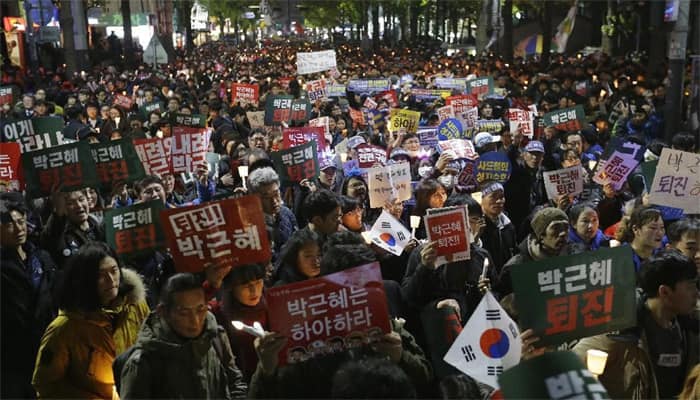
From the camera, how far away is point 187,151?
28.7 ft

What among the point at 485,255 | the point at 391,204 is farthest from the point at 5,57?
the point at 485,255

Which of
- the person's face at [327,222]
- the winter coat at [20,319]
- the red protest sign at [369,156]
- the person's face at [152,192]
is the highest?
the person's face at [152,192]

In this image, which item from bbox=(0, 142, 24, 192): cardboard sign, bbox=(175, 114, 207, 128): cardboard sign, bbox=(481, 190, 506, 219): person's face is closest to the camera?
bbox=(481, 190, 506, 219): person's face

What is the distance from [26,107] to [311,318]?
13146 mm

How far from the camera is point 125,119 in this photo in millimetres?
12750

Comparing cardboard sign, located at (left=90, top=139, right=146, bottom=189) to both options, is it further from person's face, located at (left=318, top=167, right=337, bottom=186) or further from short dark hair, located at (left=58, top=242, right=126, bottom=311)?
→ short dark hair, located at (left=58, top=242, right=126, bottom=311)

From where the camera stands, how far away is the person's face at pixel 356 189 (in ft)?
24.2

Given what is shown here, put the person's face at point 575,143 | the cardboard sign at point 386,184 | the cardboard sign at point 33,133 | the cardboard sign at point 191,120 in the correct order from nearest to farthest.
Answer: the cardboard sign at point 386,184 → the cardboard sign at point 33,133 → the person's face at point 575,143 → the cardboard sign at point 191,120

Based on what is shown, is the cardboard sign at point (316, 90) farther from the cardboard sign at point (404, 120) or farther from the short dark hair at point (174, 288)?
the short dark hair at point (174, 288)

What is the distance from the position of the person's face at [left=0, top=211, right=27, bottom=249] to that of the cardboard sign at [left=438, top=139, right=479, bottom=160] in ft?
17.0

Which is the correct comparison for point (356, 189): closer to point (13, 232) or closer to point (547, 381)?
point (13, 232)

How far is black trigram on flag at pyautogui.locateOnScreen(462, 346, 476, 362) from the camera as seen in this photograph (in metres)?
4.05

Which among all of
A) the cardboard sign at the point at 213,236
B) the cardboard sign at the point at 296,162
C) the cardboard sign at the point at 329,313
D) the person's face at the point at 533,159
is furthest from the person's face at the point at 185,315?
the person's face at the point at 533,159

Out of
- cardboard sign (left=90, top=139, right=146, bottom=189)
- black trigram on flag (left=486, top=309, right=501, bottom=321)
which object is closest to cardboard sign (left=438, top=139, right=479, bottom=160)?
cardboard sign (left=90, top=139, right=146, bottom=189)
